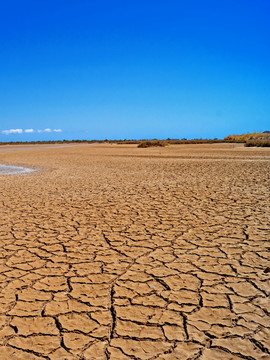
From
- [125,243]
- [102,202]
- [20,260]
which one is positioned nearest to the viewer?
[20,260]

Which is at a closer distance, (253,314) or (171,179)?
(253,314)

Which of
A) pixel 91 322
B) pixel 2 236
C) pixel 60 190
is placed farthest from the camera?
pixel 60 190

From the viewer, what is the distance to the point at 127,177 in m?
7.73

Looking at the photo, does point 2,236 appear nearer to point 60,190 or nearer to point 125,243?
point 125,243

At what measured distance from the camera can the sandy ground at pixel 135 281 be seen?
1.61 m

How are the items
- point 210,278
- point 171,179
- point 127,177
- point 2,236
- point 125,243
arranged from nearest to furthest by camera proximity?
point 210,278 → point 125,243 → point 2,236 → point 171,179 → point 127,177

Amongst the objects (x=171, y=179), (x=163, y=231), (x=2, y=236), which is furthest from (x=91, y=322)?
(x=171, y=179)

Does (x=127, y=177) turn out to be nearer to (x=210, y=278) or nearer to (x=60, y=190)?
(x=60, y=190)

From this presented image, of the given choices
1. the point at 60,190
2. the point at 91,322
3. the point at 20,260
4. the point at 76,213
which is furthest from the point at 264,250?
the point at 60,190

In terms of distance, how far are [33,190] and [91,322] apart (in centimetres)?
468

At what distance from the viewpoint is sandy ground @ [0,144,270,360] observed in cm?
161

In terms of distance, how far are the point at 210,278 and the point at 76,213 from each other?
95.6 inches

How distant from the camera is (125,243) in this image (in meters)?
3.04

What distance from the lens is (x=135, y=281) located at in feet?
7.42
